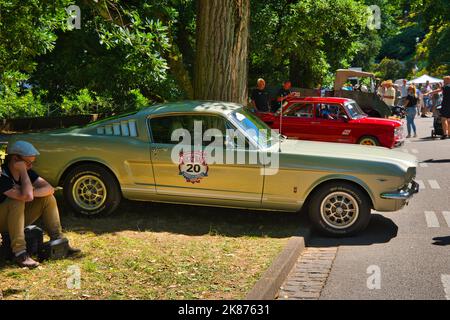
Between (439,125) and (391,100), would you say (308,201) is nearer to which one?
(439,125)

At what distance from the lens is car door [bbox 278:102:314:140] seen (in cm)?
1467

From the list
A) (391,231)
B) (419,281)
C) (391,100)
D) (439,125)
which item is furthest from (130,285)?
(391,100)

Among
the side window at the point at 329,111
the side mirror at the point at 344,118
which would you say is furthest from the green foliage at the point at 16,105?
the side mirror at the point at 344,118

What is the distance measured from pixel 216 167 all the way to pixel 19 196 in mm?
2526

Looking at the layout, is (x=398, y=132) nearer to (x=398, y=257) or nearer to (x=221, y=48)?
(x=221, y=48)

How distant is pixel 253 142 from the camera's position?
7.47 meters

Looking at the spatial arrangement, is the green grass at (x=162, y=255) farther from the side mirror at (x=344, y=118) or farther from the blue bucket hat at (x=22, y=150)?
the side mirror at (x=344, y=118)

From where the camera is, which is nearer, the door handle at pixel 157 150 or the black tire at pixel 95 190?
the door handle at pixel 157 150

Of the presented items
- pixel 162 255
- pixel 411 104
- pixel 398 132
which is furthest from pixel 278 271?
pixel 411 104

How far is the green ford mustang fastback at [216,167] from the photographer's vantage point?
7211mm

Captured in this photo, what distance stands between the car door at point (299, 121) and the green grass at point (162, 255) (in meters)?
6.62

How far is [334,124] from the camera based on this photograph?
14.5m

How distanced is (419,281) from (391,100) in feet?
59.2

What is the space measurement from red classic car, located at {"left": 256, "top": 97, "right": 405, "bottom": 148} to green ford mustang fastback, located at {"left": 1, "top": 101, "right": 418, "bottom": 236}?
6444 millimetres
